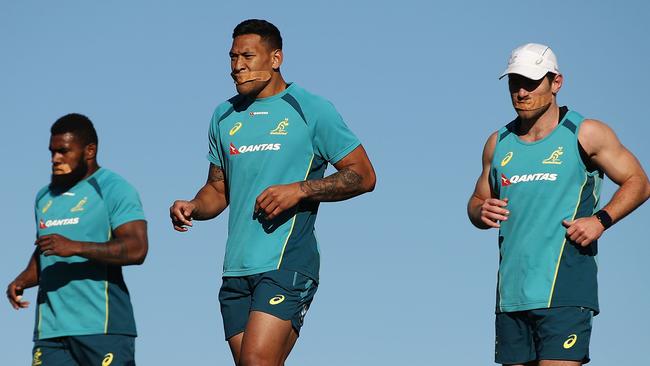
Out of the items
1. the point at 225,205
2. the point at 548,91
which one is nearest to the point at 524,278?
the point at 548,91

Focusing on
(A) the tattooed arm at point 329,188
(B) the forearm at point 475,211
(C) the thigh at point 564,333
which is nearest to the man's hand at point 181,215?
(A) the tattooed arm at point 329,188

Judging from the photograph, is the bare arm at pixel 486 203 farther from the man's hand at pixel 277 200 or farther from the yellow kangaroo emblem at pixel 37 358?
the yellow kangaroo emblem at pixel 37 358

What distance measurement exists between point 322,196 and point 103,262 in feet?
6.50

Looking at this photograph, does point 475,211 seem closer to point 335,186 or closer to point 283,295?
point 335,186

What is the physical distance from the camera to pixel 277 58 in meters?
14.0

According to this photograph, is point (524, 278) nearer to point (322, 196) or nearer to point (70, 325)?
point (322, 196)

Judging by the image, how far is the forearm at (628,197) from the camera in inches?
515

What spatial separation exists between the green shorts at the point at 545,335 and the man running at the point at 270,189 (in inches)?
64.6

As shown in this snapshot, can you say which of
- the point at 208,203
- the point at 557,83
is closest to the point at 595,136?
the point at 557,83

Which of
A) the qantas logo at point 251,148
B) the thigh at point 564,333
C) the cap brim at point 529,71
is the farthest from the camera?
the qantas logo at point 251,148

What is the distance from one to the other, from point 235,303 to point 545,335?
8.31 ft

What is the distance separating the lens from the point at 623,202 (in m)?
13.1

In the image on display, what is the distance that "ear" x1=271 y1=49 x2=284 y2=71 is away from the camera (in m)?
14.0

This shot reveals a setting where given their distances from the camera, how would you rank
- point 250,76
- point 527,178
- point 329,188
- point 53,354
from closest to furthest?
point 53,354, point 527,178, point 329,188, point 250,76
